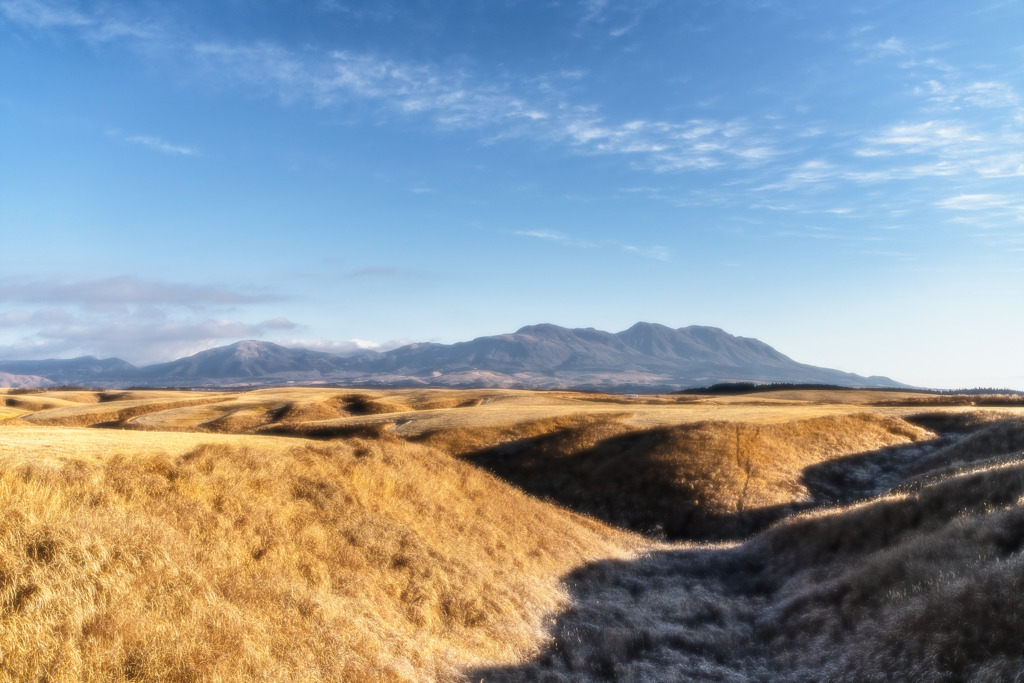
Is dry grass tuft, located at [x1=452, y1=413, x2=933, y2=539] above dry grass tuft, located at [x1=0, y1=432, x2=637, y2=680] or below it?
below

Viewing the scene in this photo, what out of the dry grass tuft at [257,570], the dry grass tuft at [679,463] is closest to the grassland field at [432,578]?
the dry grass tuft at [257,570]

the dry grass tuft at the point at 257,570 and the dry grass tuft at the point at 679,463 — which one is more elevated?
the dry grass tuft at the point at 257,570

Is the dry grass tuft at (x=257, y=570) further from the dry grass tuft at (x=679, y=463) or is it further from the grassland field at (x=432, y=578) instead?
the dry grass tuft at (x=679, y=463)

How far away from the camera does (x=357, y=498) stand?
20.3m

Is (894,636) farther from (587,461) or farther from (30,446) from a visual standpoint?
(587,461)

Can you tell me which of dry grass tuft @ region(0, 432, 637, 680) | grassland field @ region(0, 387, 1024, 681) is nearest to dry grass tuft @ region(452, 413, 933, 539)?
grassland field @ region(0, 387, 1024, 681)

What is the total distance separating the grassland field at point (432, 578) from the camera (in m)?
10.6

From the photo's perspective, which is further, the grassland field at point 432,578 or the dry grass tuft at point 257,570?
the grassland field at point 432,578

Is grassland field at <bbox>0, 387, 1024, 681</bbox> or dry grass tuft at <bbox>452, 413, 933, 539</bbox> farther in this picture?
dry grass tuft at <bbox>452, 413, 933, 539</bbox>

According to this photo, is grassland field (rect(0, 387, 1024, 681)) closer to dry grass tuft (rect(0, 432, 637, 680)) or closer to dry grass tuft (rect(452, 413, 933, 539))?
dry grass tuft (rect(0, 432, 637, 680))

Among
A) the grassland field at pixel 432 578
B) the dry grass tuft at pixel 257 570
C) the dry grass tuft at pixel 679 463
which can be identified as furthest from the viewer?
the dry grass tuft at pixel 679 463

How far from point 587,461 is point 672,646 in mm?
29362

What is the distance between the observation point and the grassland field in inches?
417

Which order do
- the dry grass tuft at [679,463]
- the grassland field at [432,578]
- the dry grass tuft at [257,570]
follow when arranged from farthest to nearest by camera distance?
the dry grass tuft at [679,463] → the grassland field at [432,578] → the dry grass tuft at [257,570]
